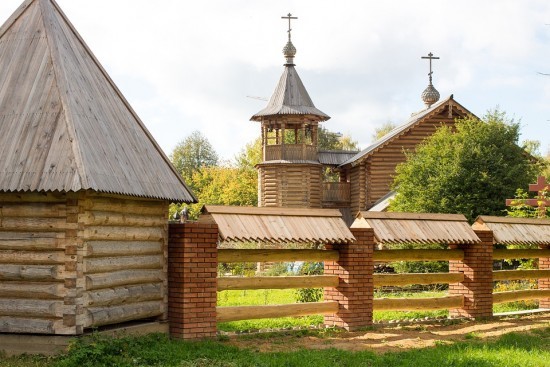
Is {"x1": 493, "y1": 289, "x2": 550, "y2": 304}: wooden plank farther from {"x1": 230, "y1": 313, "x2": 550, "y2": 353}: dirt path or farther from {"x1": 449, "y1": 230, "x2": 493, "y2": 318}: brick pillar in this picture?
{"x1": 230, "y1": 313, "x2": 550, "y2": 353}: dirt path

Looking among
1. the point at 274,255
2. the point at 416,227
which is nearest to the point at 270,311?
the point at 274,255

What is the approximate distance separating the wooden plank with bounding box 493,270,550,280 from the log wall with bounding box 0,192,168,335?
812 cm

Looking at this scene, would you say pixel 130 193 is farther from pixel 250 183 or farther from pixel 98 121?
pixel 250 183

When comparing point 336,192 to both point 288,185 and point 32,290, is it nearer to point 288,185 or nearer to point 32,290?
point 288,185

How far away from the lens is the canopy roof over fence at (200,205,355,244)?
460 inches

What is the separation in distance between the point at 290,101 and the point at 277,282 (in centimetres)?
2727

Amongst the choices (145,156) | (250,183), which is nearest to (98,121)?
(145,156)

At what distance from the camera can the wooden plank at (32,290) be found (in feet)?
31.8

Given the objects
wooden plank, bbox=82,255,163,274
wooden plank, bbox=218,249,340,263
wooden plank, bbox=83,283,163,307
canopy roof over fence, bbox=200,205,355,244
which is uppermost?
canopy roof over fence, bbox=200,205,355,244

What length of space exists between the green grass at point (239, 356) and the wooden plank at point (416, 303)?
245cm

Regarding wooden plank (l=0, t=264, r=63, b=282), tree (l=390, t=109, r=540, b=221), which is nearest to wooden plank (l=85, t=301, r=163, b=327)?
wooden plank (l=0, t=264, r=63, b=282)

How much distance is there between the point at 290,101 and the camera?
39062 mm

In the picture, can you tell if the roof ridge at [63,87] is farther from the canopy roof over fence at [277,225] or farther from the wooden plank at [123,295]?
the canopy roof over fence at [277,225]

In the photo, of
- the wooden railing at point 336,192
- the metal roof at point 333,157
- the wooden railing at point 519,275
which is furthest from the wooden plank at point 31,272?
the metal roof at point 333,157
